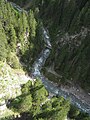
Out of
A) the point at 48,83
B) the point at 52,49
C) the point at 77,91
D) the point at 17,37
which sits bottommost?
the point at 77,91

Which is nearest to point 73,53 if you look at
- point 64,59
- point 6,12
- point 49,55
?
point 64,59

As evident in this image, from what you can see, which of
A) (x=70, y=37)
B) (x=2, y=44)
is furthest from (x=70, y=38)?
(x=2, y=44)

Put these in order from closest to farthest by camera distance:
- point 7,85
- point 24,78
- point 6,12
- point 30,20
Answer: point 7,85 < point 24,78 < point 6,12 < point 30,20

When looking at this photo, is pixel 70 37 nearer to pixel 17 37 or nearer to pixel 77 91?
pixel 17 37

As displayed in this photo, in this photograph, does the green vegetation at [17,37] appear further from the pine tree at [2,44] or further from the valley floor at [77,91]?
the valley floor at [77,91]

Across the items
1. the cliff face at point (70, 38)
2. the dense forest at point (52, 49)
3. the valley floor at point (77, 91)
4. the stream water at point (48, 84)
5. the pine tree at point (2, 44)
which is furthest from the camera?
the cliff face at point (70, 38)

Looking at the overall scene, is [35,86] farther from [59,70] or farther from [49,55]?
[49,55]

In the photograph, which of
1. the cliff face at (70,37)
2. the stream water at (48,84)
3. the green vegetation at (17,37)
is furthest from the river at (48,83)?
the cliff face at (70,37)

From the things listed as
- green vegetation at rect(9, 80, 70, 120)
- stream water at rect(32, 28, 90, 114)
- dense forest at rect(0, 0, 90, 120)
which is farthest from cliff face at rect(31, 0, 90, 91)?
green vegetation at rect(9, 80, 70, 120)
